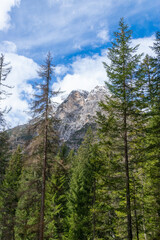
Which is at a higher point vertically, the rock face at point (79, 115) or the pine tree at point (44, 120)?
the rock face at point (79, 115)

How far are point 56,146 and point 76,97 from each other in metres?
187

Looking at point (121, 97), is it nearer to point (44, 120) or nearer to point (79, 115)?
point (44, 120)

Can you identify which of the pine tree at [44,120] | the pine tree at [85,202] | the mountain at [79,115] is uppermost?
the mountain at [79,115]

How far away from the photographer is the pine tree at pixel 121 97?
1055 centimetres

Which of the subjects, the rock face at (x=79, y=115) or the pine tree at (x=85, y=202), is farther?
the rock face at (x=79, y=115)

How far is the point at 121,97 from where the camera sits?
36.3 feet

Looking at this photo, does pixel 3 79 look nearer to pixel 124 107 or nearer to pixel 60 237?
Result: pixel 124 107

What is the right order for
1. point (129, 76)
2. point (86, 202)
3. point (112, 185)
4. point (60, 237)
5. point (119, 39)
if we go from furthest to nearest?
point (60, 237)
point (86, 202)
point (119, 39)
point (129, 76)
point (112, 185)

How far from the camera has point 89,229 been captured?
1833cm

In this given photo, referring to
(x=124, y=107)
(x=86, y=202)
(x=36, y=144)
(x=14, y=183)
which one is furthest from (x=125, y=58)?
(x=14, y=183)

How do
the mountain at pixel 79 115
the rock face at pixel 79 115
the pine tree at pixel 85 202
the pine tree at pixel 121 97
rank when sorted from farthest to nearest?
the rock face at pixel 79 115 → the mountain at pixel 79 115 → the pine tree at pixel 85 202 → the pine tree at pixel 121 97

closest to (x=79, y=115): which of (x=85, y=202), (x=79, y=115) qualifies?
(x=79, y=115)

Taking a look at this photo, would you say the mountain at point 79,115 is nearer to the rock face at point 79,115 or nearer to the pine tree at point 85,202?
the rock face at point 79,115

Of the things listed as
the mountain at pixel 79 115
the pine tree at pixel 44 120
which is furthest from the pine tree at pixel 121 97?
the mountain at pixel 79 115
